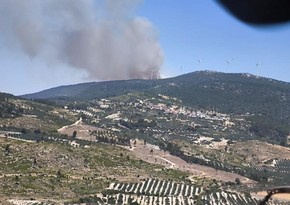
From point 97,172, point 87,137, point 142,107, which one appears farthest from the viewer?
point 142,107

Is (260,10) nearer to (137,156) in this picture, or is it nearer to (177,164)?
(137,156)

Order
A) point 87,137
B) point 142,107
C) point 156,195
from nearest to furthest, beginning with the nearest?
point 156,195
point 87,137
point 142,107

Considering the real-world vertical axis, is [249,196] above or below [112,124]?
below

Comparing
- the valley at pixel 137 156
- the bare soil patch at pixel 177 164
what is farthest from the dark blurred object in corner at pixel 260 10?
the bare soil patch at pixel 177 164

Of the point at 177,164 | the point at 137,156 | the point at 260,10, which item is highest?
the point at 260,10

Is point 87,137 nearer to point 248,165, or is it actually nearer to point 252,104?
point 248,165

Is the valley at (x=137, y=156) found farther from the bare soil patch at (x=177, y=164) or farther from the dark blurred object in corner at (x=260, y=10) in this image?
the dark blurred object in corner at (x=260, y=10)

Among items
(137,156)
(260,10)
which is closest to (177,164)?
(137,156)

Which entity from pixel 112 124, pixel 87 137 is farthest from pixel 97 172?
pixel 112 124
